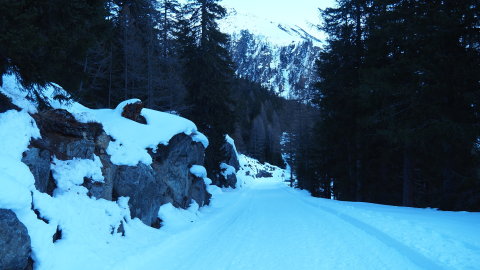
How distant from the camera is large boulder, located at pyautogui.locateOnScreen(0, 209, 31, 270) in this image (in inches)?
187

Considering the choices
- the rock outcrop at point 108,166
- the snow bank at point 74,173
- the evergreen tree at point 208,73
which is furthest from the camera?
the evergreen tree at point 208,73

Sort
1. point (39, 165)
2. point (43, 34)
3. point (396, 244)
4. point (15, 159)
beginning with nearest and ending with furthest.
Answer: point (15, 159)
point (43, 34)
point (39, 165)
point (396, 244)

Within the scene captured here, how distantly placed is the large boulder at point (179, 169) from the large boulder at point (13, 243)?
6542mm

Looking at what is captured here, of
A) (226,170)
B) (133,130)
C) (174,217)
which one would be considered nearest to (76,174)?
(133,130)

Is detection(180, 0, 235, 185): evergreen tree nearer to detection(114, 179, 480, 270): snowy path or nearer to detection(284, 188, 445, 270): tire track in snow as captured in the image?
detection(114, 179, 480, 270): snowy path

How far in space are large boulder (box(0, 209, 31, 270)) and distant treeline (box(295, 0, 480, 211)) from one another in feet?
40.0

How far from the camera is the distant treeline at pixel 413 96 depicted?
11.6 m

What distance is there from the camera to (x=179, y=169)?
45.4ft

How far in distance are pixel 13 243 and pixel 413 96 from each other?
13.4m

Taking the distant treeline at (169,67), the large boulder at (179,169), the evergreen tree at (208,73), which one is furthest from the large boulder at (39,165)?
the evergreen tree at (208,73)

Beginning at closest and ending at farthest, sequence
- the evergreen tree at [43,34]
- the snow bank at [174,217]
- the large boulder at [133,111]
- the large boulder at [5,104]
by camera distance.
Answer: the evergreen tree at [43,34], the large boulder at [5,104], the snow bank at [174,217], the large boulder at [133,111]

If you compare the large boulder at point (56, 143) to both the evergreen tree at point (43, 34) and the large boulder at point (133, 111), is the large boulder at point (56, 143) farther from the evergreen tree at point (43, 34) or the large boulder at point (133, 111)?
the large boulder at point (133, 111)

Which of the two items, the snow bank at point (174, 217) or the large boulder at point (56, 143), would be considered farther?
the snow bank at point (174, 217)

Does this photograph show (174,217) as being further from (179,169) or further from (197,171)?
(197,171)
